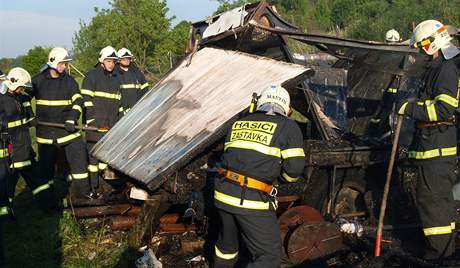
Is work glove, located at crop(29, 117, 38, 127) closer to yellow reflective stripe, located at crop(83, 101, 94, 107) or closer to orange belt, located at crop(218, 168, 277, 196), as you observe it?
yellow reflective stripe, located at crop(83, 101, 94, 107)

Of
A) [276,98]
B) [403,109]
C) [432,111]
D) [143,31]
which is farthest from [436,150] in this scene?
[143,31]

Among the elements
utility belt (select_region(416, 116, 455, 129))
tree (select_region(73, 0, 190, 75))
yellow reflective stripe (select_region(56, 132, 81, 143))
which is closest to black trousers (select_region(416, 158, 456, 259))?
utility belt (select_region(416, 116, 455, 129))

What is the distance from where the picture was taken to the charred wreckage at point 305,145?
4.80 metres

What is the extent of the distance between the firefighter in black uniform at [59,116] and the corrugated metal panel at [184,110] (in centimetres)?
46

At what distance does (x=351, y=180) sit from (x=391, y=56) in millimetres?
1616

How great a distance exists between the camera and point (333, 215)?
5652 mm

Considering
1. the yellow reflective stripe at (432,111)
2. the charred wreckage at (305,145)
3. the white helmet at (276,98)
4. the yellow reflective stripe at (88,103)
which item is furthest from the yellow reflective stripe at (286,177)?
the yellow reflective stripe at (88,103)

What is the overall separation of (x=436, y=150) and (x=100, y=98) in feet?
16.1

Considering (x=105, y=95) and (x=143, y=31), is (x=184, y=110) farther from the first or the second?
(x=143, y=31)

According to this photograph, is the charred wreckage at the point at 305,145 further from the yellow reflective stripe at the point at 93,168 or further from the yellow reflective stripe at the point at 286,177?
the yellow reflective stripe at the point at 286,177

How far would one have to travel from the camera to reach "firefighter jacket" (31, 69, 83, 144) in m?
6.54

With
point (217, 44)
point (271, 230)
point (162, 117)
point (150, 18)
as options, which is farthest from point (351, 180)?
point (150, 18)

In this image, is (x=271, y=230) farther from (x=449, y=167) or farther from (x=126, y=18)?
(x=126, y=18)

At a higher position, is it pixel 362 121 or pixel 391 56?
pixel 391 56
